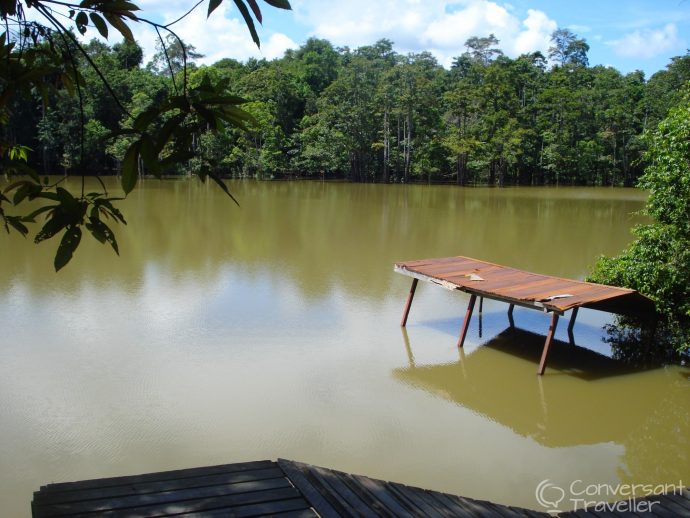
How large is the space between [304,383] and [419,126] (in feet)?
105

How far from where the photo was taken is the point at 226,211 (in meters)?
19.9

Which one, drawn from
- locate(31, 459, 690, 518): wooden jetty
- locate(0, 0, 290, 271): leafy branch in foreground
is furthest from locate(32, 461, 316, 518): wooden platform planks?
locate(0, 0, 290, 271): leafy branch in foreground

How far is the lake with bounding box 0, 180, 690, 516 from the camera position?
5004mm

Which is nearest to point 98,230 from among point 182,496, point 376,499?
point 182,496

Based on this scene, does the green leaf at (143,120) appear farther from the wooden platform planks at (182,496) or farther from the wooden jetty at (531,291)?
the wooden jetty at (531,291)

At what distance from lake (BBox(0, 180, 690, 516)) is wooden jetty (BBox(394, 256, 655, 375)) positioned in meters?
0.59

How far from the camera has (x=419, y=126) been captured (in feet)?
121

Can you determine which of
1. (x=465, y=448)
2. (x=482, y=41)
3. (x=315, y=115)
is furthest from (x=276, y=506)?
(x=482, y=41)

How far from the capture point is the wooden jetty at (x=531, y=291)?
6523mm

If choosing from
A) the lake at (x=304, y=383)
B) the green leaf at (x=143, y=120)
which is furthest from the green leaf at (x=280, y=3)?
the lake at (x=304, y=383)

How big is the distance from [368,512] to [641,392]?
4.82m

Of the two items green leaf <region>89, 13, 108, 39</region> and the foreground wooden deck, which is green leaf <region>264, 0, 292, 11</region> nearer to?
green leaf <region>89, 13, 108, 39</region>

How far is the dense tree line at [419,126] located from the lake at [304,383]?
25.1m

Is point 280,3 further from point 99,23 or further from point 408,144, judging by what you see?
point 408,144
